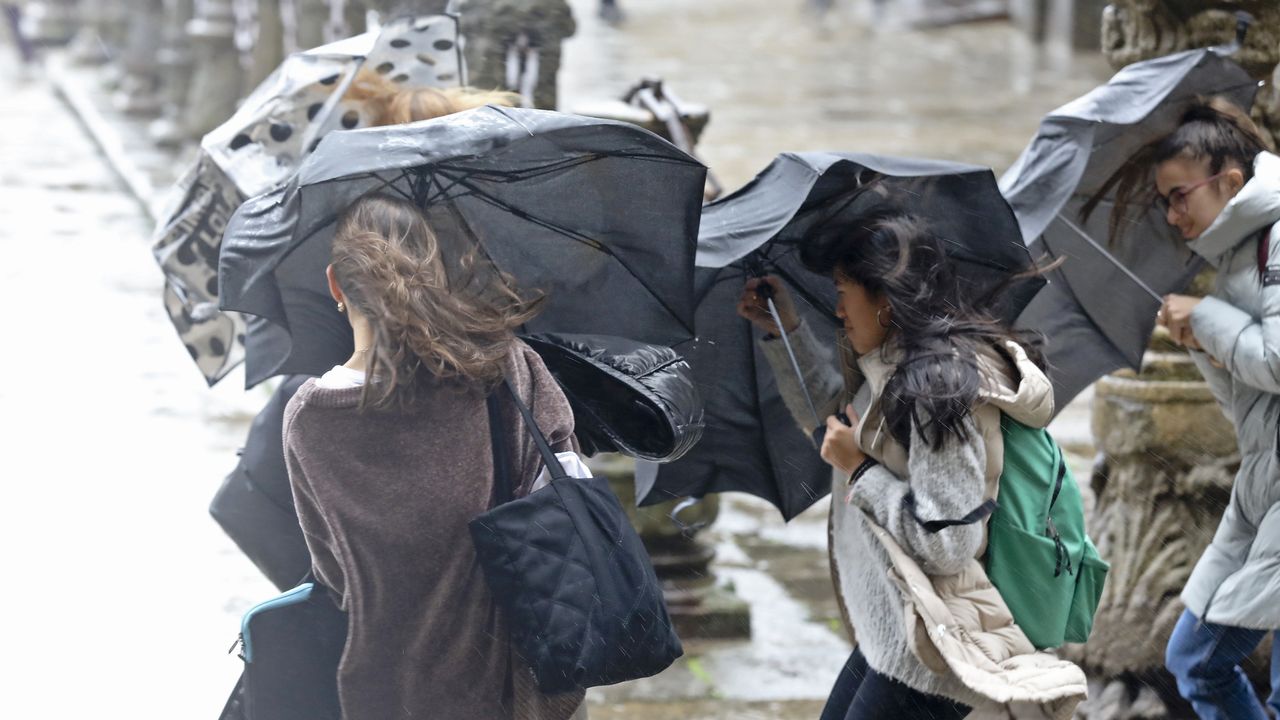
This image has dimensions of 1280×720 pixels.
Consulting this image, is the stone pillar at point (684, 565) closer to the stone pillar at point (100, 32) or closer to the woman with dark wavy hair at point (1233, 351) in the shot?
the woman with dark wavy hair at point (1233, 351)

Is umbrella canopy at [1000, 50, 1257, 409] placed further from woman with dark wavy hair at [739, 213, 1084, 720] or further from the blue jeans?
woman with dark wavy hair at [739, 213, 1084, 720]

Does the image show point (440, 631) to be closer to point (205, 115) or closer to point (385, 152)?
point (385, 152)

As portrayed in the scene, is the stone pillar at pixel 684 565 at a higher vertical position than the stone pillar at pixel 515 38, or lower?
lower

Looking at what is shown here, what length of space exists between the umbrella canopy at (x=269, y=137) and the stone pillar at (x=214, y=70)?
41.0 feet

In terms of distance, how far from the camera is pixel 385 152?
2951 mm

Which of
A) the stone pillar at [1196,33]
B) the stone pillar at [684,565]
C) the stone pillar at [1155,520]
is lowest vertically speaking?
the stone pillar at [684,565]

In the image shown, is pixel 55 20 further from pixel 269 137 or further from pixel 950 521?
pixel 950 521

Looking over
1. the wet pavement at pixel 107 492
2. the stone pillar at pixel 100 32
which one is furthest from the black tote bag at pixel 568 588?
the stone pillar at pixel 100 32

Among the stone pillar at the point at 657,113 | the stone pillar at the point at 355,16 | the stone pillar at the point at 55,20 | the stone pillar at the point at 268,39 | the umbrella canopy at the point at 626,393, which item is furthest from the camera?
the stone pillar at the point at 55,20

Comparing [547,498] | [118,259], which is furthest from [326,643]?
[118,259]

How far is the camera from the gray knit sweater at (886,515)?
10.6 ft

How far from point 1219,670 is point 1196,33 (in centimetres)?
196

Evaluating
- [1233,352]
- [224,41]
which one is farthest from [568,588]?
[224,41]

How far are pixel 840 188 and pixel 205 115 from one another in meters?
14.0
